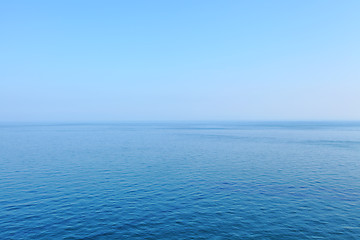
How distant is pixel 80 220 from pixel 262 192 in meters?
29.2

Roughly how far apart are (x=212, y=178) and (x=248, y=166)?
1631 centimetres

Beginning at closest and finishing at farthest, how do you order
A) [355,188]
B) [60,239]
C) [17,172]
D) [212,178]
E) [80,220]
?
1. [60,239]
2. [80,220]
3. [355,188]
4. [212,178]
5. [17,172]

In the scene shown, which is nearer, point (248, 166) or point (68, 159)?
point (248, 166)

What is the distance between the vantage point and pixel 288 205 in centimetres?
3416

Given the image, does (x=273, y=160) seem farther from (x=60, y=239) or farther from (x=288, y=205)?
(x=60, y=239)

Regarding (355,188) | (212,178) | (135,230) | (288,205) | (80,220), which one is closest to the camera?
(135,230)

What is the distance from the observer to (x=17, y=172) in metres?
54.6

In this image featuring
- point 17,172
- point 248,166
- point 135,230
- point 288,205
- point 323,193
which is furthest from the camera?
point 248,166

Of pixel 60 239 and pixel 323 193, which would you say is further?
pixel 323 193

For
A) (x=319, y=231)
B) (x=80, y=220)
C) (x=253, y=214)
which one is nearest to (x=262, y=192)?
(x=253, y=214)

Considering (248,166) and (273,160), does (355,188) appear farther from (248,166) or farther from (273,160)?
(273,160)

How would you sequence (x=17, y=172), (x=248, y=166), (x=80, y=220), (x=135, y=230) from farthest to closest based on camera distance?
1. (x=248, y=166)
2. (x=17, y=172)
3. (x=80, y=220)
4. (x=135, y=230)

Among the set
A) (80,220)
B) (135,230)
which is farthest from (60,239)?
(135,230)

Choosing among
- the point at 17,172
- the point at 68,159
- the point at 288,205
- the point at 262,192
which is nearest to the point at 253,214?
the point at 288,205
